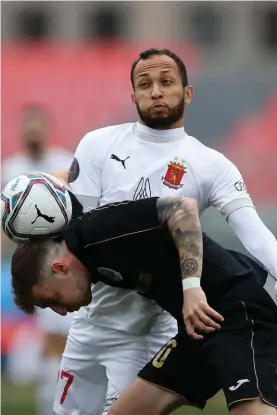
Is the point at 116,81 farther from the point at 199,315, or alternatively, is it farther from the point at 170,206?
the point at 199,315

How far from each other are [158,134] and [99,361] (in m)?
1.12

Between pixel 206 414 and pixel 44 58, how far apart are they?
47.9 ft

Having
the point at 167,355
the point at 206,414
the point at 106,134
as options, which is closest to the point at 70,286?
the point at 167,355

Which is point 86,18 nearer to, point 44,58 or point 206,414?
point 44,58

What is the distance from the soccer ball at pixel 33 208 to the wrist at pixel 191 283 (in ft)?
2.13

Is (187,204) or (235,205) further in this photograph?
(235,205)

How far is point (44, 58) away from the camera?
20.2m

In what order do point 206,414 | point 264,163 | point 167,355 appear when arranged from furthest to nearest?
1. point 264,163
2. point 206,414
3. point 167,355

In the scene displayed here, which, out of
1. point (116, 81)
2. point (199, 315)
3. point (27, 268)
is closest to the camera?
point (199, 315)

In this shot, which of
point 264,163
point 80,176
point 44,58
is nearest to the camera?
point 80,176

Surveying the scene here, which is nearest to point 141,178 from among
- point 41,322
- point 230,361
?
point 230,361

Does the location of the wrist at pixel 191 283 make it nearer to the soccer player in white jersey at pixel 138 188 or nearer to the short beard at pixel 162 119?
the soccer player in white jersey at pixel 138 188

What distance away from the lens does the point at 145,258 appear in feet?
12.2

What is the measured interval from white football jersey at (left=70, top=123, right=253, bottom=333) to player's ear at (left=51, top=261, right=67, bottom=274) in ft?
2.00
